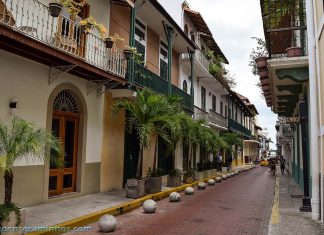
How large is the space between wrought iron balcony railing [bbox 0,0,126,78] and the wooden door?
201 cm

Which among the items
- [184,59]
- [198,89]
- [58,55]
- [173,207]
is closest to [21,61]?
[58,55]

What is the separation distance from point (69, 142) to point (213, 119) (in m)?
17.9

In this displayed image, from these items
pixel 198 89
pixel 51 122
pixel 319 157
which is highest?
pixel 198 89

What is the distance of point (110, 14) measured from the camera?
45.3 ft

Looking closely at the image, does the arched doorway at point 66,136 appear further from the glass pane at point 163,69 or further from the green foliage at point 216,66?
the green foliage at point 216,66

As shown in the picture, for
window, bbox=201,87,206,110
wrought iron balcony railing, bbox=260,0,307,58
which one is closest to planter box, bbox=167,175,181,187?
wrought iron balcony railing, bbox=260,0,307,58

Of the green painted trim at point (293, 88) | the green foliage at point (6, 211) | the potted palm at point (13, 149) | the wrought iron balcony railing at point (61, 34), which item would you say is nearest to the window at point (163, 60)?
the wrought iron balcony railing at point (61, 34)

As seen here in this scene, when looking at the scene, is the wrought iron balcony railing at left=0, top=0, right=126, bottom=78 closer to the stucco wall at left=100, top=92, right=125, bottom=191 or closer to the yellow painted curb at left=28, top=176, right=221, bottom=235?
the stucco wall at left=100, top=92, right=125, bottom=191

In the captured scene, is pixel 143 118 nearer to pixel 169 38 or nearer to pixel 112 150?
pixel 112 150

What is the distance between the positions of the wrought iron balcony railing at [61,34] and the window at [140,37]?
3.63 metres

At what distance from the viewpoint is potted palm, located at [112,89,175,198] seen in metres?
11.8

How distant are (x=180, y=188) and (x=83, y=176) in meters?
5.39

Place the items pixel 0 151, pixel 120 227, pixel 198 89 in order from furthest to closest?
1. pixel 198 89
2. pixel 120 227
3. pixel 0 151

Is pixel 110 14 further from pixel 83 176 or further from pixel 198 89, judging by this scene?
pixel 198 89
